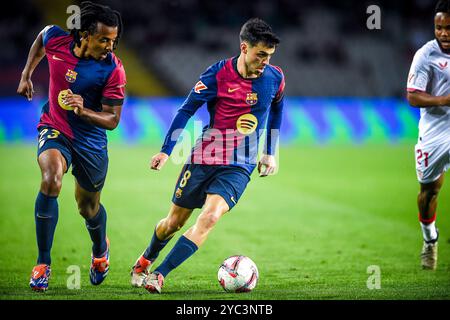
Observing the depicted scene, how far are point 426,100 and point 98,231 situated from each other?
10.9 feet

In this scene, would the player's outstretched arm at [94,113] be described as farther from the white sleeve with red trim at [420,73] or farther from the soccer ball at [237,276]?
the white sleeve with red trim at [420,73]

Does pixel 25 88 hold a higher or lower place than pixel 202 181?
higher

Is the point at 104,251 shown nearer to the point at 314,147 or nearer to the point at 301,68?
the point at 314,147

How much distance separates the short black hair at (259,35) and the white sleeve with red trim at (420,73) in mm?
1781

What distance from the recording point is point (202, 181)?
621 cm

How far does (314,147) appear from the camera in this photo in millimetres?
20781

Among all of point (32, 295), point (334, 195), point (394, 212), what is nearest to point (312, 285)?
point (32, 295)

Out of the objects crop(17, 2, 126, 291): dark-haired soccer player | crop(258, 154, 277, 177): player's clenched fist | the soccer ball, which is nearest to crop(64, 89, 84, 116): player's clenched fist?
crop(17, 2, 126, 291): dark-haired soccer player

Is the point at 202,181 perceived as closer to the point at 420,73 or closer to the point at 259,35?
the point at 259,35

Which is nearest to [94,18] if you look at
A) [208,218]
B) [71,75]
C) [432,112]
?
[71,75]

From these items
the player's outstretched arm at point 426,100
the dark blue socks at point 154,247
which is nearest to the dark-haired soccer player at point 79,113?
the dark blue socks at point 154,247

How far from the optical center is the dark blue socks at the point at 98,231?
266 inches

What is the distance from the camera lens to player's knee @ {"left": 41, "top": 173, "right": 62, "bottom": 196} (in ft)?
19.3
